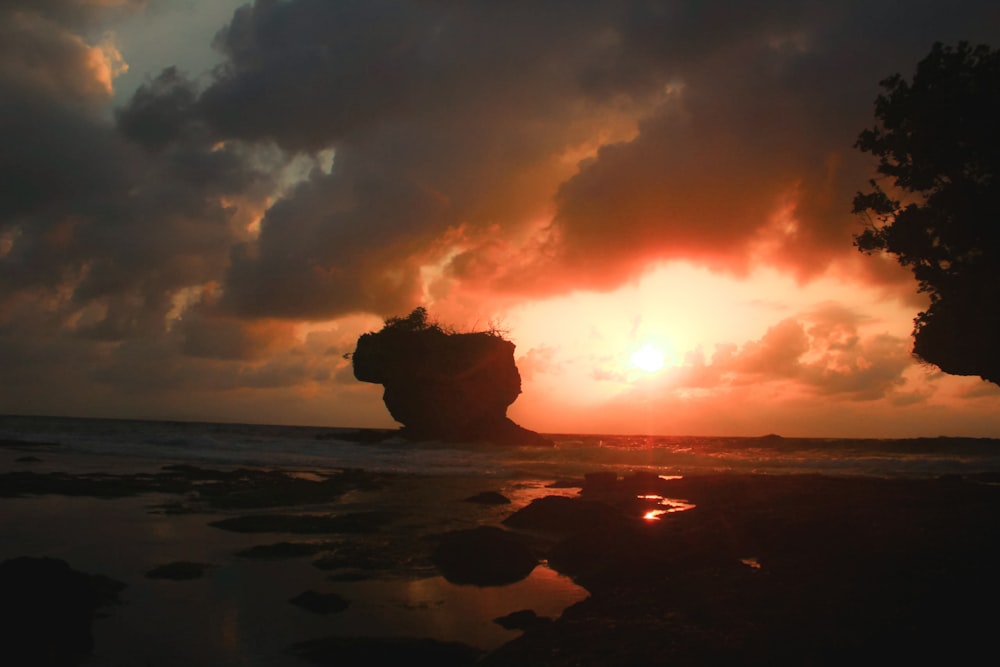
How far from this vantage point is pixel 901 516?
39.9 feet

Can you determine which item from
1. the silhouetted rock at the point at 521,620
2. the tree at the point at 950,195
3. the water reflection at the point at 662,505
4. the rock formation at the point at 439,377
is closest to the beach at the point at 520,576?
the silhouetted rock at the point at 521,620

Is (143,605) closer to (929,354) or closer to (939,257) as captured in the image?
(939,257)

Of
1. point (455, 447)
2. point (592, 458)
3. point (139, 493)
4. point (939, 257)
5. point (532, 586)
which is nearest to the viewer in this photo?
point (532, 586)

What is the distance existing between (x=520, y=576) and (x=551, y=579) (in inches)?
18.5

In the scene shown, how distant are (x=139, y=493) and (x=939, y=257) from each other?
81.2 feet

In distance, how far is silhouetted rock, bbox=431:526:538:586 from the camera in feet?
31.9

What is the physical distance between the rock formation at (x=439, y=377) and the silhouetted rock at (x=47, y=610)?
41.9m

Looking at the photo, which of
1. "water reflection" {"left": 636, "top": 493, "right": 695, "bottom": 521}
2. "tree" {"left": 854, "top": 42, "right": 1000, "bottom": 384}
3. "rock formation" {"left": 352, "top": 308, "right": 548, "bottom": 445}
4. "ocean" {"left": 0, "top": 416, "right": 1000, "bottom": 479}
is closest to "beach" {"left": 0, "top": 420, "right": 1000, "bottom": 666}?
"water reflection" {"left": 636, "top": 493, "right": 695, "bottom": 521}

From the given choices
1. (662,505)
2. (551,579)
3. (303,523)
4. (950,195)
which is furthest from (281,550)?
(950,195)

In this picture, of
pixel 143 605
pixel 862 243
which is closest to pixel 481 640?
pixel 143 605

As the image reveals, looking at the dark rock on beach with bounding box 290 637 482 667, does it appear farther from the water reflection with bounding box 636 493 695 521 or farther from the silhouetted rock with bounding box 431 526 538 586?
the water reflection with bounding box 636 493 695 521

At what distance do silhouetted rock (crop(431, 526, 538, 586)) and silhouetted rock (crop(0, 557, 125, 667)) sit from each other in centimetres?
454

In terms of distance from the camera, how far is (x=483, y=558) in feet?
34.0

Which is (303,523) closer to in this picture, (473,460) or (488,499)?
(488,499)
